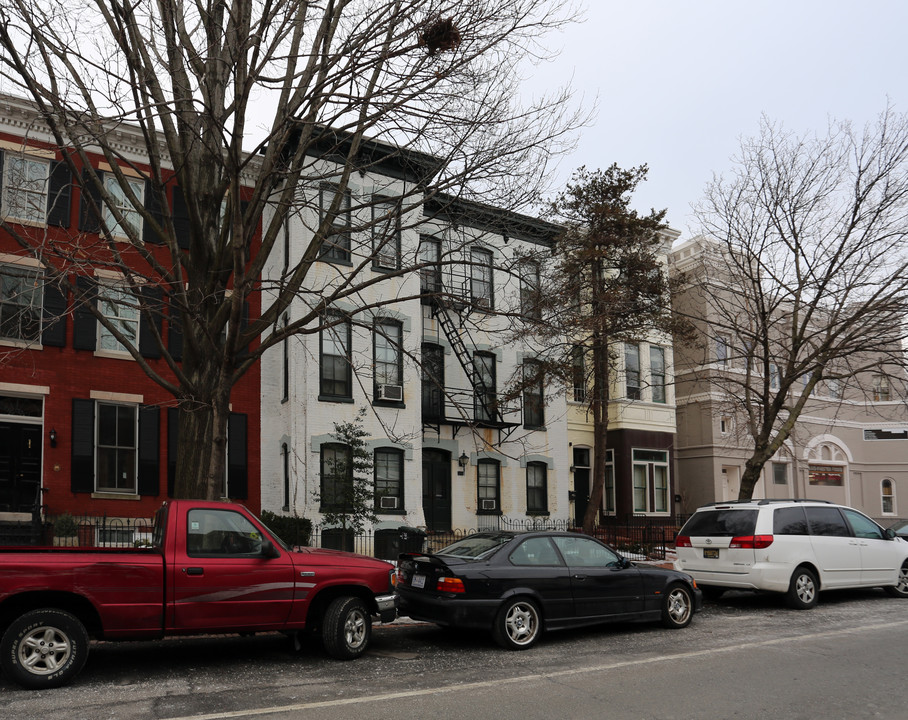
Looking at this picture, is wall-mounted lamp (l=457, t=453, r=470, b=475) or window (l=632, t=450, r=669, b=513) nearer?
wall-mounted lamp (l=457, t=453, r=470, b=475)

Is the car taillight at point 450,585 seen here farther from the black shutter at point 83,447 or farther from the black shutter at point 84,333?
the black shutter at point 84,333

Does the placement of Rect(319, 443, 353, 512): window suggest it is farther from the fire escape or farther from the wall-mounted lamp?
the wall-mounted lamp

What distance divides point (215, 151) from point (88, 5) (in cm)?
293

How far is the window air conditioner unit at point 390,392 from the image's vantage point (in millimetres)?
22781

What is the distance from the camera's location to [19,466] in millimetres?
19125

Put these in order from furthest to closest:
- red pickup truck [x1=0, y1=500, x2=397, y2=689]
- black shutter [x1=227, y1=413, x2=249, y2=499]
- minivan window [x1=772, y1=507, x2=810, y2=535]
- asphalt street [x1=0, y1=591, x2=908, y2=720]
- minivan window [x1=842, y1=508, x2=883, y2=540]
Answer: black shutter [x1=227, y1=413, x2=249, y2=499] < minivan window [x1=842, y1=508, x2=883, y2=540] < minivan window [x1=772, y1=507, x2=810, y2=535] < red pickup truck [x1=0, y1=500, x2=397, y2=689] < asphalt street [x1=0, y1=591, x2=908, y2=720]

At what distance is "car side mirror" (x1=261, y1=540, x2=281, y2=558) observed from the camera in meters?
8.88

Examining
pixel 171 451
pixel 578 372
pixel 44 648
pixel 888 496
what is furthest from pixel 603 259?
pixel 888 496

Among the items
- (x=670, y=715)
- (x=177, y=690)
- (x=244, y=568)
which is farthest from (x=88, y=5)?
(x=670, y=715)

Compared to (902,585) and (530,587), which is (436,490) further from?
(530,587)

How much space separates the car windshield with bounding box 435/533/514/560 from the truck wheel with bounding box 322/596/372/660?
5.22 feet

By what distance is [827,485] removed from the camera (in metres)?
36.5

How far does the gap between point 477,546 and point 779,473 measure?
2767 cm

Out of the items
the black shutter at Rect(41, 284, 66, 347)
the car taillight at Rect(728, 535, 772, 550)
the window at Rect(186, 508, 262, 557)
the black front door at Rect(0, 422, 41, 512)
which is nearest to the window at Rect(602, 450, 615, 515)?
the car taillight at Rect(728, 535, 772, 550)
